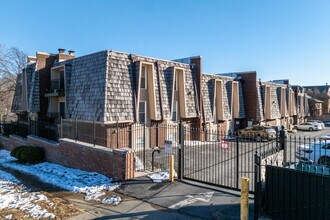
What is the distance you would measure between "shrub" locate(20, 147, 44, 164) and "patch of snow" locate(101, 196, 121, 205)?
8.82 metres

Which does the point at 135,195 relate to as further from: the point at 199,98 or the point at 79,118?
the point at 199,98

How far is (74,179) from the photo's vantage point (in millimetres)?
10859

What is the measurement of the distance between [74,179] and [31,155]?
6.16 meters

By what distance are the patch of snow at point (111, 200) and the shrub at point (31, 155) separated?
8819mm

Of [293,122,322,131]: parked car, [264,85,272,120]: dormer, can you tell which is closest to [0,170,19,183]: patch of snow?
[264,85,272,120]: dormer

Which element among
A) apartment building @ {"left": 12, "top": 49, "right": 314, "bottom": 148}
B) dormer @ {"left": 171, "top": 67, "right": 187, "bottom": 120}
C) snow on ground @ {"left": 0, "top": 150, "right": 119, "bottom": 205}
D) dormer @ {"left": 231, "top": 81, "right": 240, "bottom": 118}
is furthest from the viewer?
dormer @ {"left": 231, "top": 81, "right": 240, "bottom": 118}

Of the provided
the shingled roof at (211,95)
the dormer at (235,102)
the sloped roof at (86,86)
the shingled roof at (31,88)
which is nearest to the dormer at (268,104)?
the dormer at (235,102)

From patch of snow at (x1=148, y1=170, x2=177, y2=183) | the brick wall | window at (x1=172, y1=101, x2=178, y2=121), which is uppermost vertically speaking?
window at (x1=172, y1=101, x2=178, y2=121)

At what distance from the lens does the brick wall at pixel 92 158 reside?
1038cm

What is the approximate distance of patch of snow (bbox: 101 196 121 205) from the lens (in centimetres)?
838

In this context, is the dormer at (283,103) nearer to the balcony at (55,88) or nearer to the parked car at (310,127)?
the parked car at (310,127)

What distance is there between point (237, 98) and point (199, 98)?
8.22 meters

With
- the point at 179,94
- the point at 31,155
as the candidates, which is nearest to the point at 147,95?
the point at 179,94

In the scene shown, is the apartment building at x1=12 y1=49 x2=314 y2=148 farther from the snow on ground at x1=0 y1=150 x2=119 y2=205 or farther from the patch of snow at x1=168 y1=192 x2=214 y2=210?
the patch of snow at x1=168 y1=192 x2=214 y2=210
